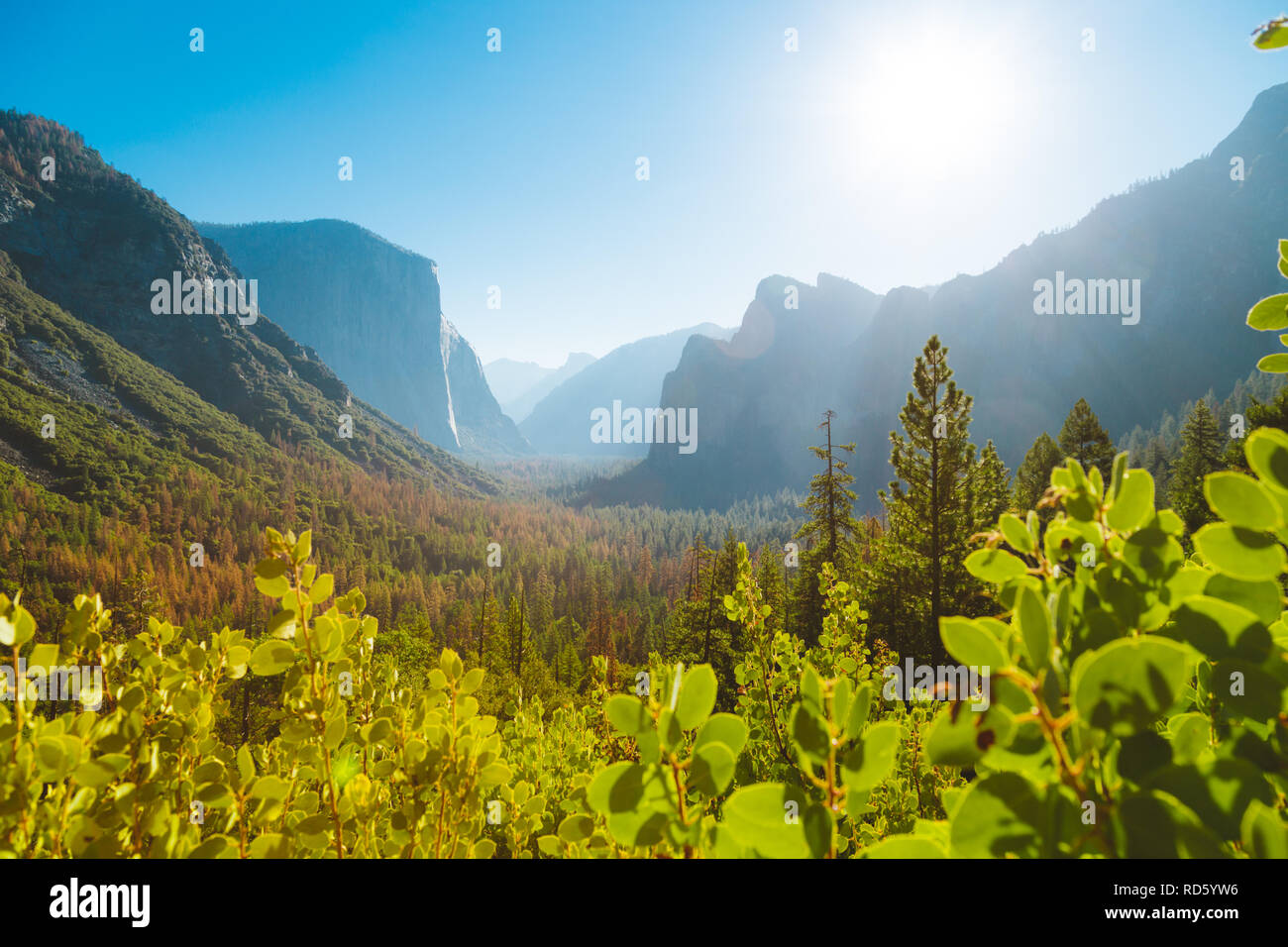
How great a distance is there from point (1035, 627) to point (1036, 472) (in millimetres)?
28638

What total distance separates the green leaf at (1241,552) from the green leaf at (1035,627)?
28cm

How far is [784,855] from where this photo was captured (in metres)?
0.59

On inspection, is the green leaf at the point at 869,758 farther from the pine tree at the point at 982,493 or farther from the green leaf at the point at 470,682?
the pine tree at the point at 982,493

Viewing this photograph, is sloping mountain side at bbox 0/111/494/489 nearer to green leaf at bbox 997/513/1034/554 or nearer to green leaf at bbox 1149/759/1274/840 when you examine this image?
green leaf at bbox 997/513/1034/554

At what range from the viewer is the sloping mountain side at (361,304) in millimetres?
167375

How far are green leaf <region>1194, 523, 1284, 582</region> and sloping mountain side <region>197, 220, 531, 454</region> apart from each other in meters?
190

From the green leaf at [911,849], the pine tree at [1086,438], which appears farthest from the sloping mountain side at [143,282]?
the green leaf at [911,849]

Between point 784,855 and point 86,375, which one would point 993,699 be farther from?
point 86,375

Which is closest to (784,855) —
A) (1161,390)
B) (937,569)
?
(937,569)

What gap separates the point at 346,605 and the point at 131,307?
135609 mm

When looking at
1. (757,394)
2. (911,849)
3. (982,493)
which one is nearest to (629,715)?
(911,849)

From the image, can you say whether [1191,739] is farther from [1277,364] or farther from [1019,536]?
[1277,364]

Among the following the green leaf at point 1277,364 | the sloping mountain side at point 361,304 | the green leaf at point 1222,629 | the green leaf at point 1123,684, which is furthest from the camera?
the sloping mountain side at point 361,304
